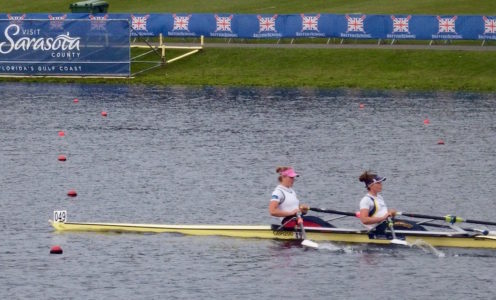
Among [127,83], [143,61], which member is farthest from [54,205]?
[143,61]

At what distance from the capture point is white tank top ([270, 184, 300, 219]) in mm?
30016

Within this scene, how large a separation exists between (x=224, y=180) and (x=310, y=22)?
127ft

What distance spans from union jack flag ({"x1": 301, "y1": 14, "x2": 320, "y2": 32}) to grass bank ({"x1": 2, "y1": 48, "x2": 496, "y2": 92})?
A: 10.7 ft

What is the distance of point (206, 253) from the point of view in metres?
29.9

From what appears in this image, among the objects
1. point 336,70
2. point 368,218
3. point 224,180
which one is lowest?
point 368,218

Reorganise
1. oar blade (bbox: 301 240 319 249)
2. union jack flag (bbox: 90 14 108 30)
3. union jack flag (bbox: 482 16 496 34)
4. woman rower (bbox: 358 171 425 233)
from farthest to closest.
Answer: union jack flag (bbox: 482 16 496 34)
union jack flag (bbox: 90 14 108 30)
oar blade (bbox: 301 240 319 249)
woman rower (bbox: 358 171 425 233)

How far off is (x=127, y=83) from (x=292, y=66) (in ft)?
33.9

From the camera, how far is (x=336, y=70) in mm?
70500

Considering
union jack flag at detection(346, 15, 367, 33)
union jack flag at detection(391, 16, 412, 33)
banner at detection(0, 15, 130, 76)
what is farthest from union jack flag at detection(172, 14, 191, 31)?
union jack flag at detection(391, 16, 412, 33)

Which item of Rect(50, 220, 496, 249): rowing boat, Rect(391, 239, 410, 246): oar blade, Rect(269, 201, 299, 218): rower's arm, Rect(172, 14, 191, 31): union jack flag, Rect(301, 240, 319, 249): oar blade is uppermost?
Rect(172, 14, 191, 31): union jack flag

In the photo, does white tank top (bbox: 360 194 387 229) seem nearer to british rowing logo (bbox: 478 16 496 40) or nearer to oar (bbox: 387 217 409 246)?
oar (bbox: 387 217 409 246)

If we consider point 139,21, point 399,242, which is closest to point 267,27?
point 139,21

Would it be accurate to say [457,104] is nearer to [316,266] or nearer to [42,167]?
[42,167]

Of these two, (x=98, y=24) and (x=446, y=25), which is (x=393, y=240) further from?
(x=446, y=25)
